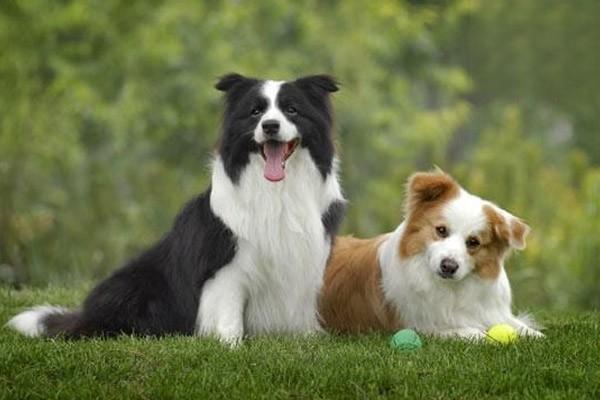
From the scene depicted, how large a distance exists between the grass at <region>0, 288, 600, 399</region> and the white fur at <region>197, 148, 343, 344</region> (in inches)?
16.9

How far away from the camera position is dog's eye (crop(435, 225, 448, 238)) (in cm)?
725

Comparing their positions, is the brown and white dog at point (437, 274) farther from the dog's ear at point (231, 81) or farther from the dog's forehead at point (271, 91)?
the dog's ear at point (231, 81)

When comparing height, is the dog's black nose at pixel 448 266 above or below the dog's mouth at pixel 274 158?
below

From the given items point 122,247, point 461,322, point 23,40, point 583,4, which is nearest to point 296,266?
point 461,322

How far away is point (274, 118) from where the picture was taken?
22.2 feet

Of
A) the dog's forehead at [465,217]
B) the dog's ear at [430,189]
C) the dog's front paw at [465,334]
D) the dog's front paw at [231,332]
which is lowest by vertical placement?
the dog's front paw at [465,334]

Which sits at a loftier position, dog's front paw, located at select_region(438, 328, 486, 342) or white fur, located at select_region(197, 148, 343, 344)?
white fur, located at select_region(197, 148, 343, 344)

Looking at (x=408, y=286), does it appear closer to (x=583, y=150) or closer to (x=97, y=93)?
(x=97, y=93)

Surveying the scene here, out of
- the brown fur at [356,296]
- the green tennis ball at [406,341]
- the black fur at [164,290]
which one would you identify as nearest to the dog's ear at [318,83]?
the black fur at [164,290]

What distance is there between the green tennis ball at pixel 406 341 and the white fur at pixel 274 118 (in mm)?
1459

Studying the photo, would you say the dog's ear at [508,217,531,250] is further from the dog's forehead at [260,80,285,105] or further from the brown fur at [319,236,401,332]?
the dog's forehead at [260,80,285,105]

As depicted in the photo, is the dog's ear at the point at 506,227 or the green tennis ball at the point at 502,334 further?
the dog's ear at the point at 506,227

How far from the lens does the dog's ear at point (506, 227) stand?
7262 mm

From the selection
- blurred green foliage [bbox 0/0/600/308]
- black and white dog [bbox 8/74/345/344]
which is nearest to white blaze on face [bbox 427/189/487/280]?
black and white dog [bbox 8/74/345/344]
